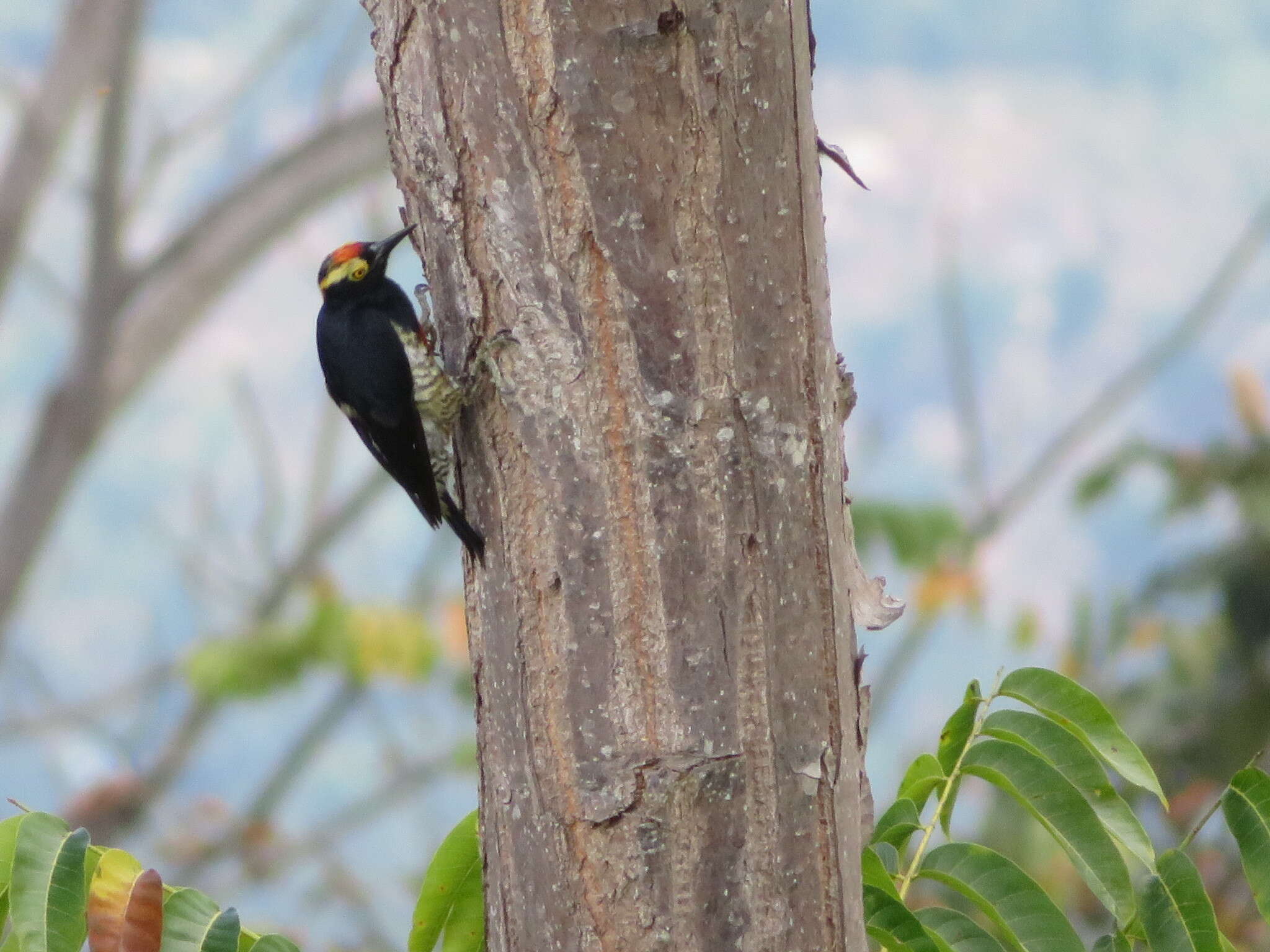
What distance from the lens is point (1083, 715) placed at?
1.39 meters

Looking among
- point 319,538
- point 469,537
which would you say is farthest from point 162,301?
point 469,537

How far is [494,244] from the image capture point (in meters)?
1.45

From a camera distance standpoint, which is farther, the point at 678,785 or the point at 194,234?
the point at 194,234

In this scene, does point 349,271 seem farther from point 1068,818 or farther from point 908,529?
point 908,529

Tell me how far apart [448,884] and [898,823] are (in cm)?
54

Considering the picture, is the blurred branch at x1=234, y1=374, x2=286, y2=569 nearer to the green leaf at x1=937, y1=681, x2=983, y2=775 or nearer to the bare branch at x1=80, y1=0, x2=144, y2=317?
the bare branch at x1=80, y1=0, x2=144, y2=317

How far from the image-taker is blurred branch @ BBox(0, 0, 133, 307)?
5.17 metres

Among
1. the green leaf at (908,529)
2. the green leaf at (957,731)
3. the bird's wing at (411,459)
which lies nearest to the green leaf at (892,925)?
the green leaf at (957,731)

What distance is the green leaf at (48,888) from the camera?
4.09 ft

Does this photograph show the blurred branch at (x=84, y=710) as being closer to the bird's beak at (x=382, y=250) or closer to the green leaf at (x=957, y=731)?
the bird's beak at (x=382, y=250)

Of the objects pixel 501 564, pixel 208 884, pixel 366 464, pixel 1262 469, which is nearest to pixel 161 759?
pixel 208 884

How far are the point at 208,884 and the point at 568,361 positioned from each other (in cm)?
919

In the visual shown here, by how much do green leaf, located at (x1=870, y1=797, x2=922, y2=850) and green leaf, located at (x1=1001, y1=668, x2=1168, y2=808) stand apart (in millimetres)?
165

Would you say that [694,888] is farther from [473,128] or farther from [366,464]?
[366,464]
